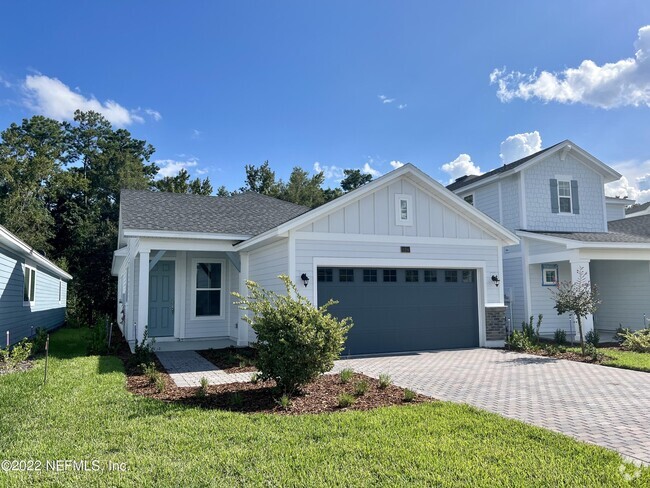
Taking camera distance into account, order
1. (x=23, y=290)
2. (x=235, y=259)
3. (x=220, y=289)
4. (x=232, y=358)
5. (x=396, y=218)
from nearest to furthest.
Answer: (x=232, y=358)
(x=396, y=218)
(x=235, y=259)
(x=220, y=289)
(x=23, y=290)

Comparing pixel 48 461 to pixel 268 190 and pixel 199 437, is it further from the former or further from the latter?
pixel 268 190

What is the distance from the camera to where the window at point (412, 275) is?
12.4m

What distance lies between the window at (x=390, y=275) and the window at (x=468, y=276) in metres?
2.26

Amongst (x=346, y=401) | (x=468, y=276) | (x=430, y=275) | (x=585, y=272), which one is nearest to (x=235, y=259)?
(x=430, y=275)

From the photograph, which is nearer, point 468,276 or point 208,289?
point 468,276

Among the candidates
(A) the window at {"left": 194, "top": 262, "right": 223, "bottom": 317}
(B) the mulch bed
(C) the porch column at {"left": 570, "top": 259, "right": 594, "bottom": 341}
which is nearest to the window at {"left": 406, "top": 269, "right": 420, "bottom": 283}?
(B) the mulch bed

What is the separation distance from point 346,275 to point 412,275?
6.32 ft

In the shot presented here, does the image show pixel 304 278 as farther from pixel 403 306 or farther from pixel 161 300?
pixel 161 300

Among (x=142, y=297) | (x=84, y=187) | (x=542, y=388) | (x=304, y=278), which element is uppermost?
(x=84, y=187)

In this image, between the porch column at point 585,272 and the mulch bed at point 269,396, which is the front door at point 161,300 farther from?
the porch column at point 585,272

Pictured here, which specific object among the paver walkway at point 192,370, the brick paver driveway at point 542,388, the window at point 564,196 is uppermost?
the window at point 564,196

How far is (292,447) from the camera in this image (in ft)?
15.3

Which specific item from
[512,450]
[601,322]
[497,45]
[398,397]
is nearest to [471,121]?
[497,45]

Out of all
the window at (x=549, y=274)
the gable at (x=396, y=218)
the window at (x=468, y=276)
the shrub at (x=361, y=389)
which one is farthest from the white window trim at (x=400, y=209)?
the window at (x=549, y=274)
